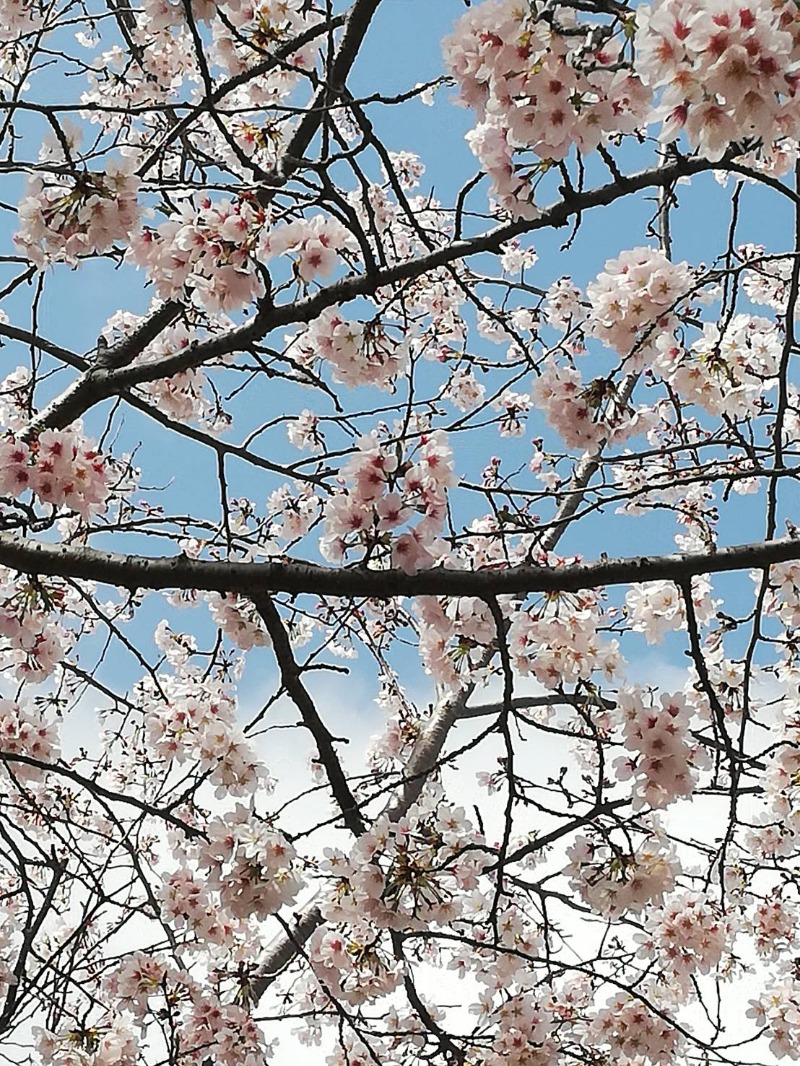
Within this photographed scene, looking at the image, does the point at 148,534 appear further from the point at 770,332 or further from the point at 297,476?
the point at 770,332

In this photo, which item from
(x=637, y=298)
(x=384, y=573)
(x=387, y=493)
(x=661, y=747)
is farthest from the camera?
(x=637, y=298)

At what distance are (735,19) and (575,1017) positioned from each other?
3.27m

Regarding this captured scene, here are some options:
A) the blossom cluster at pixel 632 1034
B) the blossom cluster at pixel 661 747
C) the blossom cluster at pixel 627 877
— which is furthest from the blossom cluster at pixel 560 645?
the blossom cluster at pixel 632 1034

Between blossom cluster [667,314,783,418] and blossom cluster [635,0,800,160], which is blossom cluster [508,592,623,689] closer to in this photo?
blossom cluster [667,314,783,418]

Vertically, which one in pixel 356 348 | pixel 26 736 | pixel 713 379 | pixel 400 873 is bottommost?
pixel 400 873

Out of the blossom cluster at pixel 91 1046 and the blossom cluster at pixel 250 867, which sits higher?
the blossom cluster at pixel 250 867

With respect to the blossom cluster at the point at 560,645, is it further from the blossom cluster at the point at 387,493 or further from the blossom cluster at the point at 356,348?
the blossom cluster at the point at 356,348

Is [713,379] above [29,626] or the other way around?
above

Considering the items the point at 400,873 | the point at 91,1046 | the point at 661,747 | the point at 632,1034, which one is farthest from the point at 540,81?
the point at 632,1034

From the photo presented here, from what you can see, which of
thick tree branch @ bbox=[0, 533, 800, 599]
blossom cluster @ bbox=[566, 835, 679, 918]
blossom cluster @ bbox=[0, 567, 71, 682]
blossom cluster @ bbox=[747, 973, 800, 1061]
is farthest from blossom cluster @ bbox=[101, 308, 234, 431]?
blossom cluster @ bbox=[747, 973, 800, 1061]

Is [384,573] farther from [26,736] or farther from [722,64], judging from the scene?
[26,736]

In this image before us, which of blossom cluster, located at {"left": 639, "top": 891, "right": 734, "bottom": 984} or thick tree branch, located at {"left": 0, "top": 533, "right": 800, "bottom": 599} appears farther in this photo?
blossom cluster, located at {"left": 639, "top": 891, "right": 734, "bottom": 984}

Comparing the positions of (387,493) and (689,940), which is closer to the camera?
(387,493)

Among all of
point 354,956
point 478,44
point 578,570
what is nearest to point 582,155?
point 478,44
